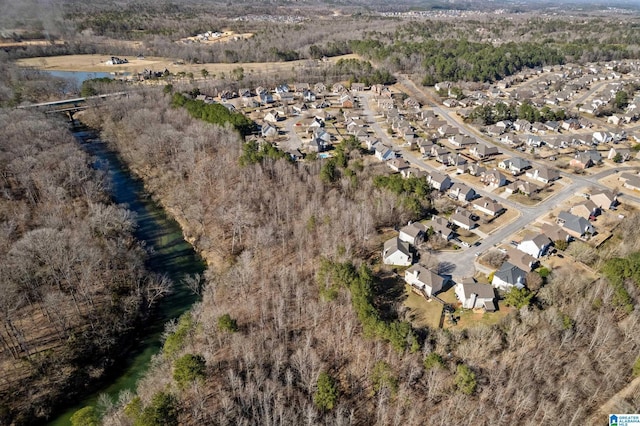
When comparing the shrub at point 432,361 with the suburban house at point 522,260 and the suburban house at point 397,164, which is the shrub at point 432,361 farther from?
the suburban house at point 397,164

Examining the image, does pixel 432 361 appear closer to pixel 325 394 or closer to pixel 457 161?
pixel 325 394

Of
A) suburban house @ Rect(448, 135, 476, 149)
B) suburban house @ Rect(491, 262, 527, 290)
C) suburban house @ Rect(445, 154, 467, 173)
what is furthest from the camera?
suburban house @ Rect(448, 135, 476, 149)

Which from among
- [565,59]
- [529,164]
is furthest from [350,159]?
[565,59]

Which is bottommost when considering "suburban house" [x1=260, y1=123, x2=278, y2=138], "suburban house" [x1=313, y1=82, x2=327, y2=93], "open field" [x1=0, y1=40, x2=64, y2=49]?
"suburban house" [x1=260, y1=123, x2=278, y2=138]

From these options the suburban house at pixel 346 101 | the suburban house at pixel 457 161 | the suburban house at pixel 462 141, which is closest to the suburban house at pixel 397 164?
the suburban house at pixel 457 161

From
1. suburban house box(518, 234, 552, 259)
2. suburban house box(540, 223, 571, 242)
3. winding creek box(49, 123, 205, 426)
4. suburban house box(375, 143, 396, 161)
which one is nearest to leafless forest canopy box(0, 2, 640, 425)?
winding creek box(49, 123, 205, 426)

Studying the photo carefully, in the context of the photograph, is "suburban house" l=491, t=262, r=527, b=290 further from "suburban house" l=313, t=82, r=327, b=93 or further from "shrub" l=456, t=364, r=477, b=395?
"suburban house" l=313, t=82, r=327, b=93

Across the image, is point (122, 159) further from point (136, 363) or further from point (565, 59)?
point (565, 59)
